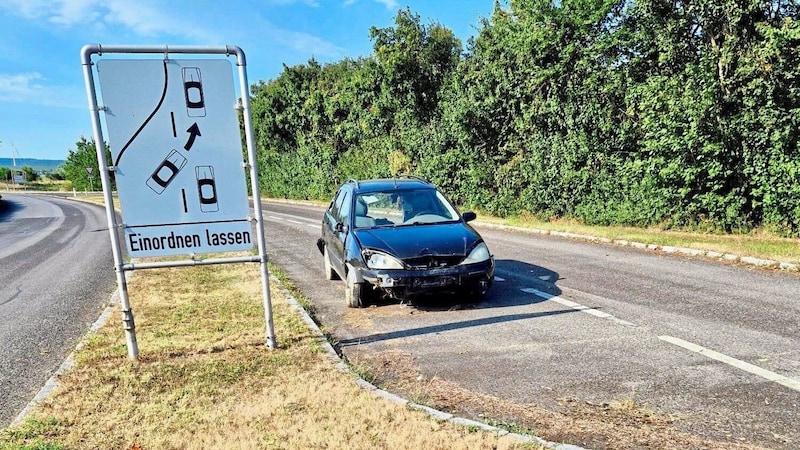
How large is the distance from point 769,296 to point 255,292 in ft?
23.0

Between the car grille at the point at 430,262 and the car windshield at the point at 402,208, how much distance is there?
3.52 ft

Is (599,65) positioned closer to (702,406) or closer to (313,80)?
(702,406)

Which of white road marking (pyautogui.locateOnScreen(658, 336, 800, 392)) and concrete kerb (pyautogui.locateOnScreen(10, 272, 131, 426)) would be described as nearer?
concrete kerb (pyautogui.locateOnScreen(10, 272, 131, 426))

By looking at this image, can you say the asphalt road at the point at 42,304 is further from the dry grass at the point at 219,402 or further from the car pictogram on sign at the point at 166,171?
the car pictogram on sign at the point at 166,171

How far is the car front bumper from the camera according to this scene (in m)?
6.18

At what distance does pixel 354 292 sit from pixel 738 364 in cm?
416

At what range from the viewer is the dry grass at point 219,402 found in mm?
3367

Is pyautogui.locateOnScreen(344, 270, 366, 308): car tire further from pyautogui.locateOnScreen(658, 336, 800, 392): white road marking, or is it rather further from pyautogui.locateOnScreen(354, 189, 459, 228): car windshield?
pyautogui.locateOnScreen(658, 336, 800, 392): white road marking

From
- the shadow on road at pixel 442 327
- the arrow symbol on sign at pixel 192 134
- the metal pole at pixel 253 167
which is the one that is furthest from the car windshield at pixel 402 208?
the arrow symbol on sign at pixel 192 134

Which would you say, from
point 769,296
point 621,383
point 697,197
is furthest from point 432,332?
point 697,197

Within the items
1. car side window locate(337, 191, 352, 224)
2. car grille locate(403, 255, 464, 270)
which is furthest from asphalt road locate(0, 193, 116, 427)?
car grille locate(403, 255, 464, 270)

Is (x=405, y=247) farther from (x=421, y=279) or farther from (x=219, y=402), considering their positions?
(x=219, y=402)

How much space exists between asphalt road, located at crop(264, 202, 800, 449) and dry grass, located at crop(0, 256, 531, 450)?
804 millimetres

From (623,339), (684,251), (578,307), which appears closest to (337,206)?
(578,307)
